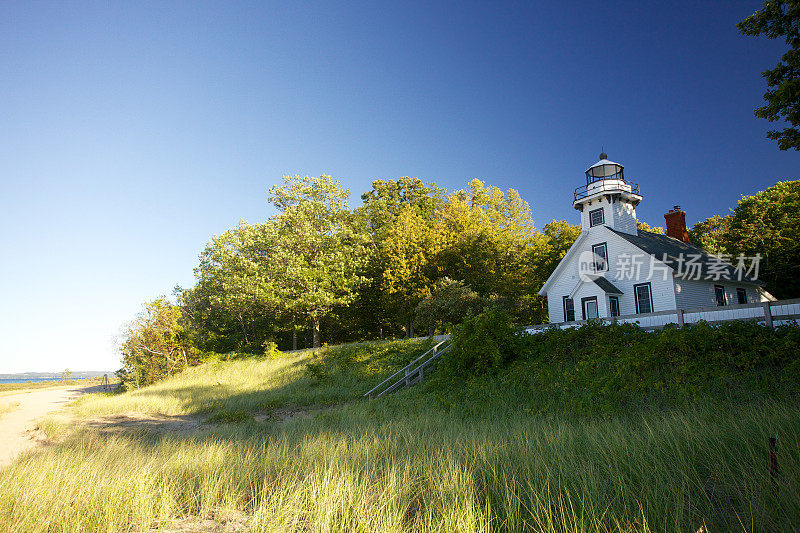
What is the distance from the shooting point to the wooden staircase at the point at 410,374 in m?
17.0

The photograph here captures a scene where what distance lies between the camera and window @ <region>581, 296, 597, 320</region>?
23.4 meters

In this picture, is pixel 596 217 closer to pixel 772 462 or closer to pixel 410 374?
pixel 410 374

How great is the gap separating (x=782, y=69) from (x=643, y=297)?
13.1m

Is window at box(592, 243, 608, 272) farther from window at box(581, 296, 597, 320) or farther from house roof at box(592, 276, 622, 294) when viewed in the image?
window at box(581, 296, 597, 320)

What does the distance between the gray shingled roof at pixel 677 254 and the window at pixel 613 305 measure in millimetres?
3020

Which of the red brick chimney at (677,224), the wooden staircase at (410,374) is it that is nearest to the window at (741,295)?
the red brick chimney at (677,224)

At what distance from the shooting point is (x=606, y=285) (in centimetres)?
2294

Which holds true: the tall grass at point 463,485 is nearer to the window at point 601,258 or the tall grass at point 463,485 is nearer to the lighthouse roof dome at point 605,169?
the window at point 601,258

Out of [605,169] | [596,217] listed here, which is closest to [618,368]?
[596,217]

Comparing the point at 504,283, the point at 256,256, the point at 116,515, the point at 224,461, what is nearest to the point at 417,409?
the point at 224,461

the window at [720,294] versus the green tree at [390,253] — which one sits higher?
the green tree at [390,253]

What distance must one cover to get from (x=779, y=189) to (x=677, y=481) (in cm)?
4064

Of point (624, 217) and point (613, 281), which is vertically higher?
point (624, 217)

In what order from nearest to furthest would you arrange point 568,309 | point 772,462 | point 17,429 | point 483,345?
point 772,462, point 17,429, point 483,345, point 568,309
